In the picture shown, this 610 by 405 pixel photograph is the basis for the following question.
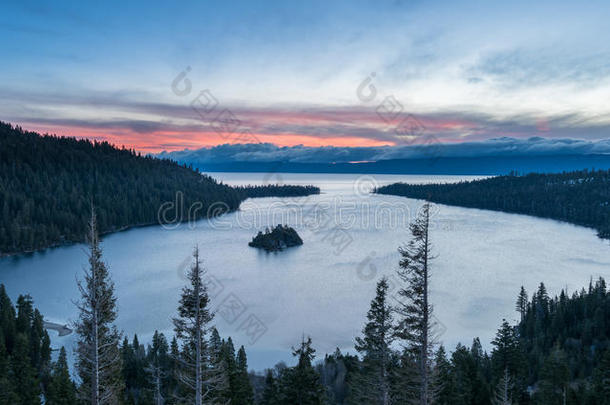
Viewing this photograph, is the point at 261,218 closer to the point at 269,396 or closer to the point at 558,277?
the point at 558,277

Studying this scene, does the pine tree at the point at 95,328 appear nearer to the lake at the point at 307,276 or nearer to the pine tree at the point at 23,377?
the pine tree at the point at 23,377

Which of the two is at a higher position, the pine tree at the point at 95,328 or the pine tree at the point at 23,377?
the pine tree at the point at 95,328

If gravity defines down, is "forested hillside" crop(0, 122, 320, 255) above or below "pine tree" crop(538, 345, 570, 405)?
above

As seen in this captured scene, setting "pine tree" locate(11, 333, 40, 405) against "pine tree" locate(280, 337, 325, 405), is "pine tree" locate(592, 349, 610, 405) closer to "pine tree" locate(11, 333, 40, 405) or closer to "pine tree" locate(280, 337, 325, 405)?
"pine tree" locate(280, 337, 325, 405)

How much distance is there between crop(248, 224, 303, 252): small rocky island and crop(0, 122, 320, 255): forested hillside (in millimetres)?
44446

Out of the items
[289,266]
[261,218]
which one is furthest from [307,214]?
[289,266]

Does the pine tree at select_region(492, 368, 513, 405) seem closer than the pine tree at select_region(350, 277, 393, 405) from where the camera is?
No

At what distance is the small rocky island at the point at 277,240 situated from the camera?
7662cm

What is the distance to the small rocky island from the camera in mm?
76625

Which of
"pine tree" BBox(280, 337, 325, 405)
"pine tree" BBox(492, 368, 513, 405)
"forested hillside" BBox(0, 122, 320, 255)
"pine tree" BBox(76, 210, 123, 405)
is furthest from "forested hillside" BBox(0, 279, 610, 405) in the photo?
"forested hillside" BBox(0, 122, 320, 255)

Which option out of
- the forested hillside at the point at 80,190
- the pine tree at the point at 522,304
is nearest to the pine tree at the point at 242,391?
the pine tree at the point at 522,304

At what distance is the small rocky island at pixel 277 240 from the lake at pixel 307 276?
76.4 inches

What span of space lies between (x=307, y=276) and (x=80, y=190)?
97167mm

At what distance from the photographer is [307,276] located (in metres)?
57.3
